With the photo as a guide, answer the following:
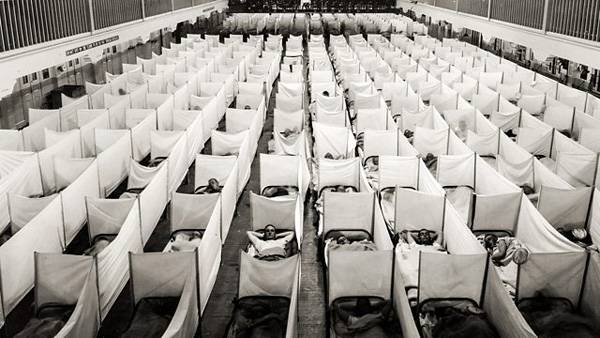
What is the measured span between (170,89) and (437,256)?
12.3 meters

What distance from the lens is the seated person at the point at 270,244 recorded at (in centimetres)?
786

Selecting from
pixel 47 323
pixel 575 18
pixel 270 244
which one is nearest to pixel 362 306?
pixel 270 244

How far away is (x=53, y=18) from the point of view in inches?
664

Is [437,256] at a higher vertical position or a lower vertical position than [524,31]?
lower

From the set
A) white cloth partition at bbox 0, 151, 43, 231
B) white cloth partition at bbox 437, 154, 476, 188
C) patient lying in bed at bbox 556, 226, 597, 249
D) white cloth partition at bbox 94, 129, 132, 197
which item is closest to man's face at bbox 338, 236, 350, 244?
white cloth partition at bbox 437, 154, 476, 188

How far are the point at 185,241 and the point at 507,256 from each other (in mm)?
4449

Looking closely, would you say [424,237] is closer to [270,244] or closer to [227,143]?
[270,244]

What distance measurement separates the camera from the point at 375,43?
27.3m

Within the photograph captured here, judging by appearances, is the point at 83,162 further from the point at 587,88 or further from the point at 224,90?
the point at 587,88

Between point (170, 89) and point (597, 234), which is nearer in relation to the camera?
point (597, 234)

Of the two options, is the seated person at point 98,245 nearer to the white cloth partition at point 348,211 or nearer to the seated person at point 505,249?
the white cloth partition at point 348,211

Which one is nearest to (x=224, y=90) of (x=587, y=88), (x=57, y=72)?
(x=57, y=72)

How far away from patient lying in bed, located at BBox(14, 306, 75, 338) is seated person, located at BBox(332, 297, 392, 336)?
9.87ft

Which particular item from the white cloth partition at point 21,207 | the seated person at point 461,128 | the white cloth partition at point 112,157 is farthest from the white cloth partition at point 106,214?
the seated person at point 461,128
